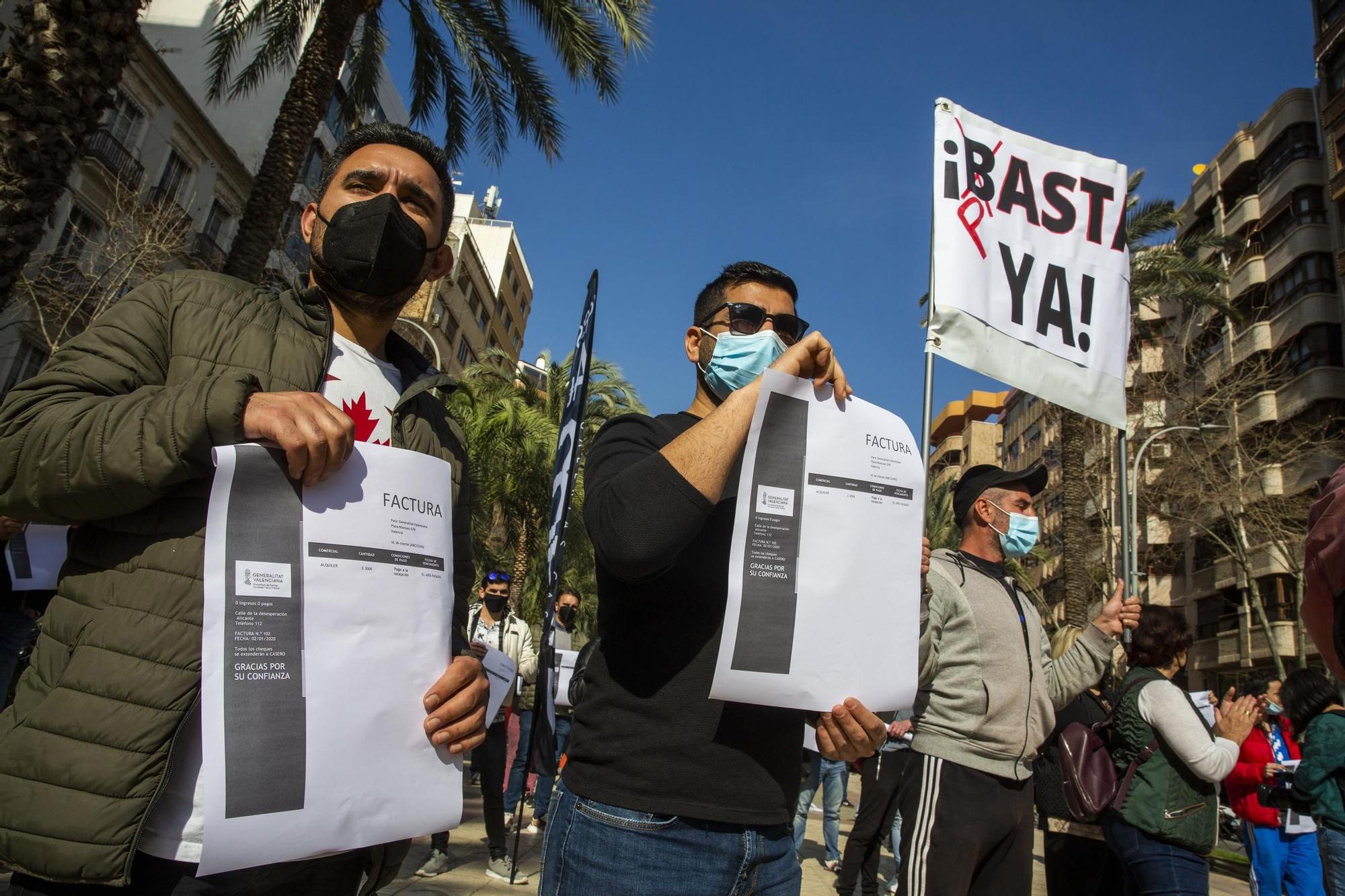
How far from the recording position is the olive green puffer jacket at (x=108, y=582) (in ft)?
4.00

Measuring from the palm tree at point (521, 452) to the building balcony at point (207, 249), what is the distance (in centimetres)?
839

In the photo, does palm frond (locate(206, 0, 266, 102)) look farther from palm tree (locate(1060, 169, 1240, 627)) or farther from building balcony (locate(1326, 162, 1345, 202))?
building balcony (locate(1326, 162, 1345, 202))

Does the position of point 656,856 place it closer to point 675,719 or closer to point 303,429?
point 675,719

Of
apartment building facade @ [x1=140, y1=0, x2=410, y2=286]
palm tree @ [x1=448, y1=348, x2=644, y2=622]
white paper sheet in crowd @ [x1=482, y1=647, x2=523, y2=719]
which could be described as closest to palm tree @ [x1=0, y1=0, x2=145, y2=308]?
white paper sheet in crowd @ [x1=482, y1=647, x2=523, y2=719]

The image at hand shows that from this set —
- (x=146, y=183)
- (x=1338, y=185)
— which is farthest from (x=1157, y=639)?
(x=1338, y=185)

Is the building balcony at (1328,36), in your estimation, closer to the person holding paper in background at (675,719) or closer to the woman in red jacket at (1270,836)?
the woman in red jacket at (1270,836)

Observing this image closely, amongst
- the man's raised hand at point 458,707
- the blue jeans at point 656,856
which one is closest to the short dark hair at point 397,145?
the man's raised hand at point 458,707

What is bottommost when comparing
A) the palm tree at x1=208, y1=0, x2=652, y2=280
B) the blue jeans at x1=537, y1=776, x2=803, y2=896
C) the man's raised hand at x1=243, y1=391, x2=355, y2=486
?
the blue jeans at x1=537, y1=776, x2=803, y2=896

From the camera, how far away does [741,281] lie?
7.58ft

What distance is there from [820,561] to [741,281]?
0.90 meters

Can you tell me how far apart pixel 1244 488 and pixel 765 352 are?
25226 millimetres

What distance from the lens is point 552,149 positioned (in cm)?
1267

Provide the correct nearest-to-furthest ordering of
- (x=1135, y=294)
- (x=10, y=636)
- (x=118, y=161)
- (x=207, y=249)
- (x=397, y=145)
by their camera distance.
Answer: (x=397, y=145), (x=10, y=636), (x=1135, y=294), (x=118, y=161), (x=207, y=249)

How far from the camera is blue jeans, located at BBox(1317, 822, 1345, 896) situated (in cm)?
522
